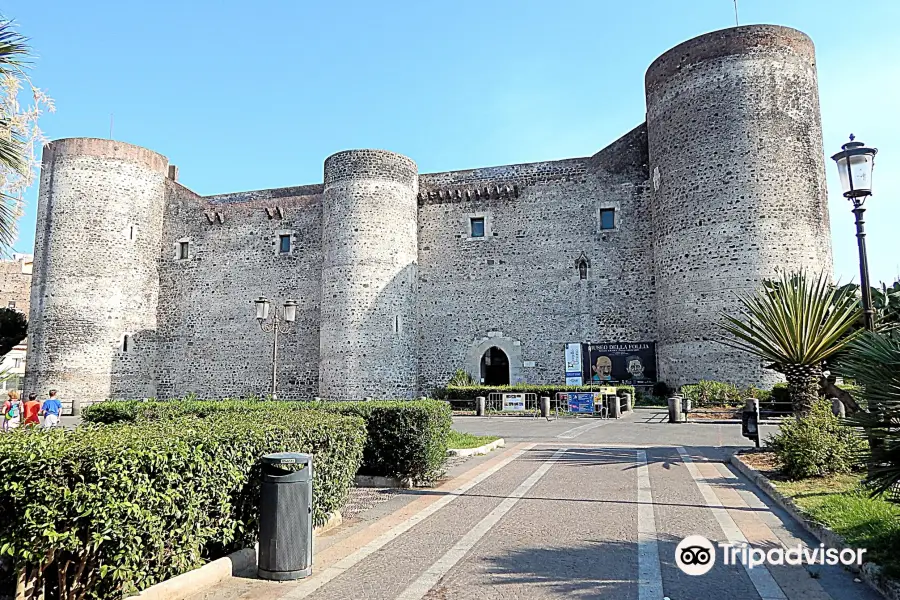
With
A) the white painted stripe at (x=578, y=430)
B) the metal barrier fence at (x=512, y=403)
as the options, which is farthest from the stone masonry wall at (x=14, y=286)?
the white painted stripe at (x=578, y=430)

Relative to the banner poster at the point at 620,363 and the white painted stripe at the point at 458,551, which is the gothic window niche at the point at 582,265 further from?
the white painted stripe at the point at 458,551

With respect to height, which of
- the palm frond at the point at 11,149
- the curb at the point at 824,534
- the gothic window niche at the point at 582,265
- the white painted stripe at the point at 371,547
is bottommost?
the white painted stripe at the point at 371,547

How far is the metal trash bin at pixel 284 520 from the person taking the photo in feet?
16.0

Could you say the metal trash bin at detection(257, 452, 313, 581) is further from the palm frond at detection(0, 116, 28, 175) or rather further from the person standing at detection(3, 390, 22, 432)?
the person standing at detection(3, 390, 22, 432)

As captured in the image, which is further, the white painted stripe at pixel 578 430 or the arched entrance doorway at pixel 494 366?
the arched entrance doorway at pixel 494 366

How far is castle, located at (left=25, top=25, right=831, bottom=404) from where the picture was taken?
2314 cm

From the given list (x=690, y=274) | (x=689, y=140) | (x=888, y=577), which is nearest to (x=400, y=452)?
(x=888, y=577)

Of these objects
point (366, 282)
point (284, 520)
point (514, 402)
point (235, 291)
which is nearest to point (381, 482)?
point (284, 520)

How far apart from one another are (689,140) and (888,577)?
2217 cm

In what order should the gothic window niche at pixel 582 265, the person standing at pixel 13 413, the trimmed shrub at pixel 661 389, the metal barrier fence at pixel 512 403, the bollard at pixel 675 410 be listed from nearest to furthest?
1. the person standing at pixel 13 413
2. the bollard at pixel 675 410
3. the metal barrier fence at pixel 512 403
4. the trimmed shrub at pixel 661 389
5. the gothic window niche at pixel 582 265

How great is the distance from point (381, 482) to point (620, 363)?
1972cm

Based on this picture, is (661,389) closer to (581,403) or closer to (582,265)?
(581,403)

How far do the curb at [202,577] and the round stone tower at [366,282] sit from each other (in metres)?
21.8

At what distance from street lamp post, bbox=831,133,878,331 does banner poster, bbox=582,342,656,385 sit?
18.1 m
